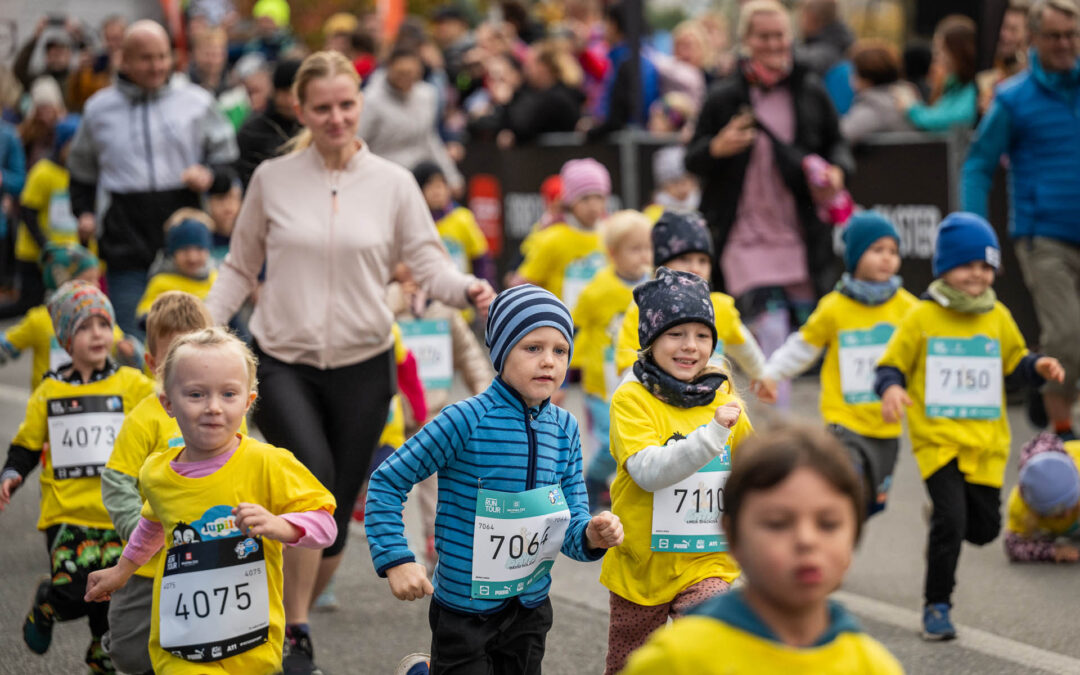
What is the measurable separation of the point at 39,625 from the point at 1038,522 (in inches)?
174

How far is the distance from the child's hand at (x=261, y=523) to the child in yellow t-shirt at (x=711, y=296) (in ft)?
8.48

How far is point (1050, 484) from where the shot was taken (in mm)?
6887

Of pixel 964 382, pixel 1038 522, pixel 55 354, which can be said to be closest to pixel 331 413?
pixel 55 354

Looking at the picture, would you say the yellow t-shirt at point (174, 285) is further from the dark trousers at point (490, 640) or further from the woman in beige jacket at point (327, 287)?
the dark trousers at point (490, 640)

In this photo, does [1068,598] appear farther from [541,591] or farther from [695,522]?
[541,591]

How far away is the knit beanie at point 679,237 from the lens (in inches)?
262

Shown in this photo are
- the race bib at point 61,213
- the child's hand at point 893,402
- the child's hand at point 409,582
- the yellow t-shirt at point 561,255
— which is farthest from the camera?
the race bib at point 61,213

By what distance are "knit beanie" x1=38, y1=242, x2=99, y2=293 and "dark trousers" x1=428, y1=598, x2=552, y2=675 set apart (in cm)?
469

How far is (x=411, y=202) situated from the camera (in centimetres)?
582

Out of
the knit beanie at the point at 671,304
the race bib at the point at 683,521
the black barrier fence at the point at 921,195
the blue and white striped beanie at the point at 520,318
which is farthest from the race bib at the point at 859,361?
the black barrier fence at the point at 921,195

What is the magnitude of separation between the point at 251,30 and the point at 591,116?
6.82m

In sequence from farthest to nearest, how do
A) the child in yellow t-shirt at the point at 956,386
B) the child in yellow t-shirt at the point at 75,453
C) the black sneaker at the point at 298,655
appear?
the child in yellow t-shirt at the point at 956,386, the child in yellow t-shirt at the point at 75,453, the black sneaker at the point at 298,655

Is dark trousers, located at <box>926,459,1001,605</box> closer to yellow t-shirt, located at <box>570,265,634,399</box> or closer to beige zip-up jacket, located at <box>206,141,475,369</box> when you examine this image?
beige zip-up jacket, located at <box>206,141,475,369</box>

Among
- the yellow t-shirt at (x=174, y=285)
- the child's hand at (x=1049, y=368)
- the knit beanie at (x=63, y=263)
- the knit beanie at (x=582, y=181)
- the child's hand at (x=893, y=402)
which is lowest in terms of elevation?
the child's hand at (x=893, y=402)
